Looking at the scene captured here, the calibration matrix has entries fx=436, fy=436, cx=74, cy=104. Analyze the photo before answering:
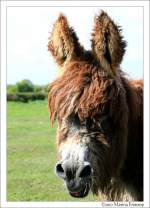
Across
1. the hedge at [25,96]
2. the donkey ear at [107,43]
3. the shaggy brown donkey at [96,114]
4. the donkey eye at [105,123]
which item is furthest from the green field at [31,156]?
the donkey ear at [107,43]

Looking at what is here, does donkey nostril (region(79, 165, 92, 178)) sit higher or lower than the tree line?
lower

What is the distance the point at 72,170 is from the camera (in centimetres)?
318

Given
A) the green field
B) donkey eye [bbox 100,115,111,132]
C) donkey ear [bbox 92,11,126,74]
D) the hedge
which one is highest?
donkey ear [bbox 92,11,126,74]

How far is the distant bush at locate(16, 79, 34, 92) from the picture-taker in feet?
16.8

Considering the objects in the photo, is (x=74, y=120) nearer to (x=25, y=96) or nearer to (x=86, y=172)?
(x=86, y=172)

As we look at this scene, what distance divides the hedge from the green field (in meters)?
0.08

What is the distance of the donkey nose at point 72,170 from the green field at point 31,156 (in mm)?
1025

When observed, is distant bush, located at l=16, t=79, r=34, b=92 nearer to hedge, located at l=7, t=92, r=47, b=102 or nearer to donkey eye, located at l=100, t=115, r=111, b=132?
hedge, located at l=7, t=92, r=47, b=102

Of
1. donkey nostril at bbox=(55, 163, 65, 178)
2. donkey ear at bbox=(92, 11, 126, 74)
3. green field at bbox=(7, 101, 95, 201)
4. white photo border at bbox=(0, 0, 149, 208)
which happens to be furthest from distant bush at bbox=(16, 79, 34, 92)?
donkey nostril at bbox=(55, 163, 65, 178)

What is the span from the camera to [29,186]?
5113 millimetres
